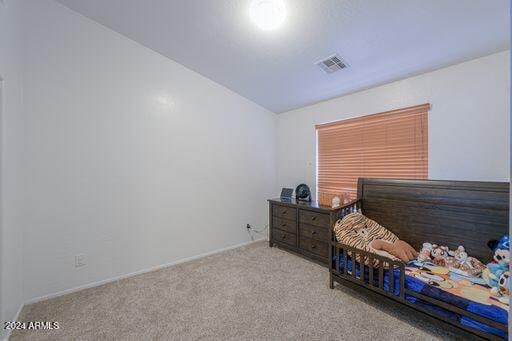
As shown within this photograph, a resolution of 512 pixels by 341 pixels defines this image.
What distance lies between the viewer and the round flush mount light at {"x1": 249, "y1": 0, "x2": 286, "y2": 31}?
1813 mm

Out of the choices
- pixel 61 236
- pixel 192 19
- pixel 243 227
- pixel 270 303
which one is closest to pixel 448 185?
pixel 270 303

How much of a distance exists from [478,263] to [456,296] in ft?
1.85

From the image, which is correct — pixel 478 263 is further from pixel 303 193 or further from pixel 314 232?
pixel 303 193

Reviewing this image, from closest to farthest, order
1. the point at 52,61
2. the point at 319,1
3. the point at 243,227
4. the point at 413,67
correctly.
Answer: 1. the point at 319,1
2. the point at 52,61
3. the point at 413,67
4. the point at 243,227

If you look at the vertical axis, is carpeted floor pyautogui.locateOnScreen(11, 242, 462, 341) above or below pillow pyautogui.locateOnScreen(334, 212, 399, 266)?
below

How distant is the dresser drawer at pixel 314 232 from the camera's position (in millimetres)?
2623

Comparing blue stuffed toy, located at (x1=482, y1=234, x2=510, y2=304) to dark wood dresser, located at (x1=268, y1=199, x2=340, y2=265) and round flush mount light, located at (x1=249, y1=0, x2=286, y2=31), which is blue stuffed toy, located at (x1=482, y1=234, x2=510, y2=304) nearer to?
A: dark wood dresser, located at (x1=268, y1=199, x2=340, y2=265)

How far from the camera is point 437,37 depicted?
182 centimetres

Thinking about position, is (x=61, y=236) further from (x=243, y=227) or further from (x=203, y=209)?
(x=243, y=227)

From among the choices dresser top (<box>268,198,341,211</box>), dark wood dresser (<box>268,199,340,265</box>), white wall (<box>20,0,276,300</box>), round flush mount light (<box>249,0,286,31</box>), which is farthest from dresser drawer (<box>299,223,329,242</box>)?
round flush mount light (<box>249,0,286,31</box>)

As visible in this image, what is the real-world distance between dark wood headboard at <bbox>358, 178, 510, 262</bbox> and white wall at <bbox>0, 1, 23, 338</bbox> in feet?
10.4

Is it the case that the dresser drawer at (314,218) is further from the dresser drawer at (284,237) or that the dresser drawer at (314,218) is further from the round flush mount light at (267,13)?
the round flush mount light at (267,13)

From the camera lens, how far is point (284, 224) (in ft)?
10.3

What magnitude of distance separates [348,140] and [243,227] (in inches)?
79.6
